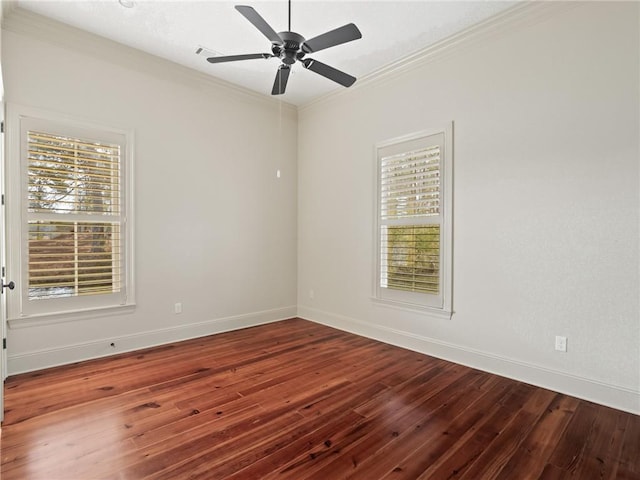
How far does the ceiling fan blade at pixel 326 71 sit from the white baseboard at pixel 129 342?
3316mm

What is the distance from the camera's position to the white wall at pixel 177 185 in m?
3.34

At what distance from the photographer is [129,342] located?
3.85 meters

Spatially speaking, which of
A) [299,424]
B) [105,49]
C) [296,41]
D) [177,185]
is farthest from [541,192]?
[105,49]

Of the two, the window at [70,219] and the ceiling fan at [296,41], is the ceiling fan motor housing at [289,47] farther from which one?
the window at [70,219]

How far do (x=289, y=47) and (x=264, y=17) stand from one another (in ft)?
3.86

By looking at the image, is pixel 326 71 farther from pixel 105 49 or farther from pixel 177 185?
pixel 105 49

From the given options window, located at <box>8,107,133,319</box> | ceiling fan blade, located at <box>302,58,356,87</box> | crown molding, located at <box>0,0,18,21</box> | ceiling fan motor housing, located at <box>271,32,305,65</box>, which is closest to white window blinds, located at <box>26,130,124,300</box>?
window, located at <box>8,107,133,319</box>

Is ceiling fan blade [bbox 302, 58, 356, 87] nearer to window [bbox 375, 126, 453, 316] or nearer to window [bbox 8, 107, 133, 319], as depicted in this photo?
window [bbox 375, 126, 453, 316]

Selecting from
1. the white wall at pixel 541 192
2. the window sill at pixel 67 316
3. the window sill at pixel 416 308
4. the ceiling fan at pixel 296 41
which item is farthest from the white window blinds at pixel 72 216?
the white wall at pixel 541 192

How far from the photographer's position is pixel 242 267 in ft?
15.9

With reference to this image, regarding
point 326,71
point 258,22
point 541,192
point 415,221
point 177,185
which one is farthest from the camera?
point 177,185

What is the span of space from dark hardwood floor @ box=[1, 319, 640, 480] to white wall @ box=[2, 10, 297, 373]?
0.57m

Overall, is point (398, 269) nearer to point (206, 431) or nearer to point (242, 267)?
point (242, 267)

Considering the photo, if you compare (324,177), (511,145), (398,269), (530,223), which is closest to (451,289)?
(398,269)
